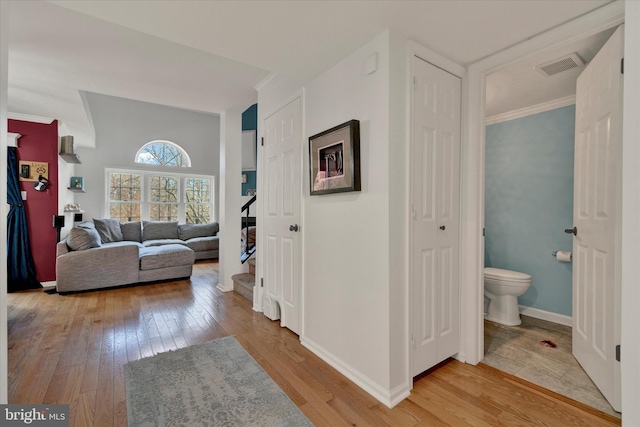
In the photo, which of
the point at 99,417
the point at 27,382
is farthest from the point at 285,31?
the point at 27,382

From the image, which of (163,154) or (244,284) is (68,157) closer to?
(163,154)

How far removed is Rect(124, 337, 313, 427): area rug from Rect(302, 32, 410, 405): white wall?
50cm

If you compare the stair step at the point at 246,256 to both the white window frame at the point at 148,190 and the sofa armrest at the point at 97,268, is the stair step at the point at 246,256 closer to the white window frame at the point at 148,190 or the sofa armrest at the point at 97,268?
the sofa armrest at the point at 97,268

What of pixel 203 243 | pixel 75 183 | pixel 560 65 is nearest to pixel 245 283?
pixel 203 243

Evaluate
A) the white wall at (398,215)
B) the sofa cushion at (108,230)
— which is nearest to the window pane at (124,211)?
the sofa cushion at (108,230)

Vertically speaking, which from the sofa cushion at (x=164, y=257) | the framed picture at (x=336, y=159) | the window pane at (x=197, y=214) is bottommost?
the sofa cushion at (x=164, y=257)

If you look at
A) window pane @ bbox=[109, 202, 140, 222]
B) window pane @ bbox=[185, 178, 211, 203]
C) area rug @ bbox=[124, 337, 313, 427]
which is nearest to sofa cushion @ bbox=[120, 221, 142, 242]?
window pane @ bbox=[109, 202, 140, 222]

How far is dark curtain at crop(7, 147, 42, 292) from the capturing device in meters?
3.83

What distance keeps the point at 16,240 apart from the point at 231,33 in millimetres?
4527

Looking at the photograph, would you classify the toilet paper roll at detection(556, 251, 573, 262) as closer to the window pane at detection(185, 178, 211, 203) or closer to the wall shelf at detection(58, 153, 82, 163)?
the wall shelf at detection(58, 153, 82, 163)

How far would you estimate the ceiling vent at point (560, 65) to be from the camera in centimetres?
199

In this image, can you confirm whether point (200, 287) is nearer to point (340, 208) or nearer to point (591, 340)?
point (340, 208)

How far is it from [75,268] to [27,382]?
7.86ft

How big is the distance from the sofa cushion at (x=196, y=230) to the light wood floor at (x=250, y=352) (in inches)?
128
